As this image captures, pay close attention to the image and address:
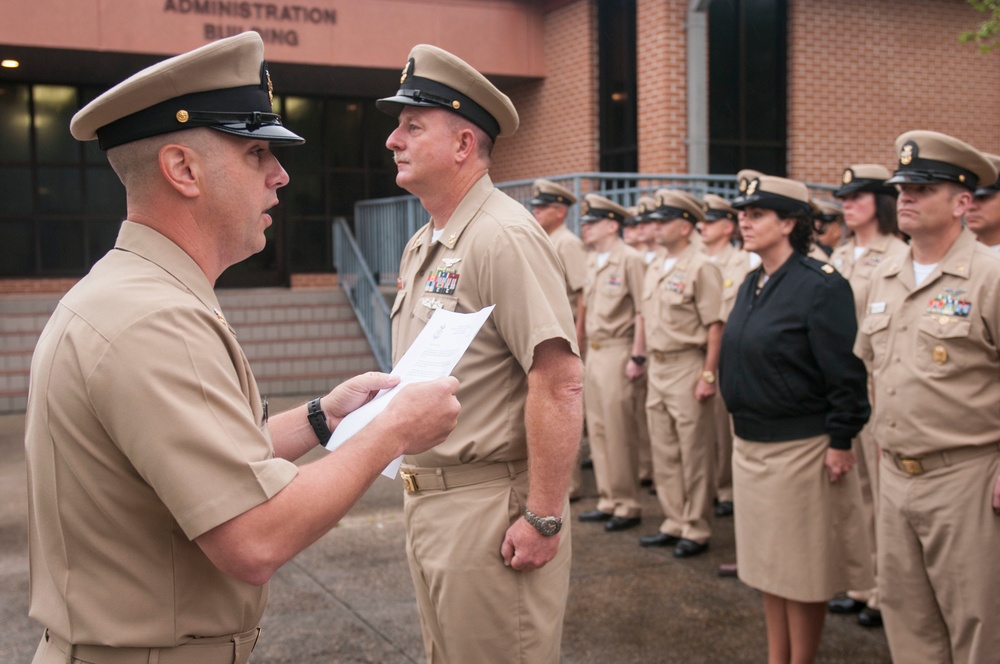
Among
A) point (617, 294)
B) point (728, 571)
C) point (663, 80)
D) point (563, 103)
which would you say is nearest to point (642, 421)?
point (617, 294)

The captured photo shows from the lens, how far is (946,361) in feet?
11.7

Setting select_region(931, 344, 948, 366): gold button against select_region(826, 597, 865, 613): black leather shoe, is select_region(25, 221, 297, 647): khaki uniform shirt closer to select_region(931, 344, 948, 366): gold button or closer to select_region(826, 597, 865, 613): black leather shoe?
select_region(931, 344, 948, 366): gold button

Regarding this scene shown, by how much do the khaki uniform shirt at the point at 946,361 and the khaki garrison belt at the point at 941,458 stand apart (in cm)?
3

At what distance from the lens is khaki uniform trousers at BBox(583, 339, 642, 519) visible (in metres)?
6.93

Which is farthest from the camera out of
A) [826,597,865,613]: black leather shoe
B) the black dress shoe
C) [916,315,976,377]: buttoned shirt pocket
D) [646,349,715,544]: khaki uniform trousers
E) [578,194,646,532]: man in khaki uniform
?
[578,194,646,532]: man in khaki uniform

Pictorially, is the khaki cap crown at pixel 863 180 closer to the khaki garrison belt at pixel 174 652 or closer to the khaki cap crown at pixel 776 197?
the khaki cap crown at pixel 776 197

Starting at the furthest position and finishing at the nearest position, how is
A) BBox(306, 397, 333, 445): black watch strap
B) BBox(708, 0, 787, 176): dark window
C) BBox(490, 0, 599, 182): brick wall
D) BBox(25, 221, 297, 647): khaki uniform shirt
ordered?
BBox(490, 0, 599, 182): brick wall, BBox(708, 0, 787, 176): dark window, BBox(306, 397, 333, 445): black watch strap, BBox(25, 221, 297, 647): khaki uniform shirt

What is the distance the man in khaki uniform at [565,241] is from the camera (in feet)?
25.5

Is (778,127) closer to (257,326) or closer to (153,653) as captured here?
(257,326)

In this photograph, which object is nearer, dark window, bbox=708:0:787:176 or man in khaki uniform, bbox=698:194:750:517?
man in khaki uniform, bbox=698:194:750:517

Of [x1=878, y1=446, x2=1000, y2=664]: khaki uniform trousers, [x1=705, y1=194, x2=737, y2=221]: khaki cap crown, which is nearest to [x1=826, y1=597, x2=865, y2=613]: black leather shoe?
[x1=878, y1=446, x2=1000, y2=664]: khaki uniform trousers

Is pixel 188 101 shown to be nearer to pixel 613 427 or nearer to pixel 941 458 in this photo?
pixel 941 458

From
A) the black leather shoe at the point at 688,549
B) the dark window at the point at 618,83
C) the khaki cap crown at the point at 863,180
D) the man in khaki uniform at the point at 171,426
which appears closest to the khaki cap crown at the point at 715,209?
the khaki cap crown at the point at 863,180

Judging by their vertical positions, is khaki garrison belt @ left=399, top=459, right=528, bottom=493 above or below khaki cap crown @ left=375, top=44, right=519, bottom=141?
below
